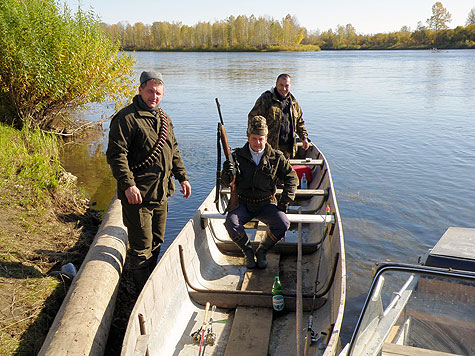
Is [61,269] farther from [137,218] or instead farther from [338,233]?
[338,233]

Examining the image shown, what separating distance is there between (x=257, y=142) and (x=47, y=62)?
7.07 metres

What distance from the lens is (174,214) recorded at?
29.9 feet

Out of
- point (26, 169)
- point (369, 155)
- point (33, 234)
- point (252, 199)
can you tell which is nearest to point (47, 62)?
point (26, 169)

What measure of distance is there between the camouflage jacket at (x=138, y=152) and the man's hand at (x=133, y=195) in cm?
4

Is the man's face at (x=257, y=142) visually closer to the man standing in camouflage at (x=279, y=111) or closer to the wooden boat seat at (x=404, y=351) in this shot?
the man standing in camouflage at (x=279, y=111)

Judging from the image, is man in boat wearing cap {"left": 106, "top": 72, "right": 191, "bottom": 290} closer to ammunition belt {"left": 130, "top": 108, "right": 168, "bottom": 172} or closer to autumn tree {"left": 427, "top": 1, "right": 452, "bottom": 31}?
ammunition belt {"left": 130, "top": 108, "right": 168, "bottom": 172}

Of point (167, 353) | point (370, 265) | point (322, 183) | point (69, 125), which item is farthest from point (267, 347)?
point (69, 125)

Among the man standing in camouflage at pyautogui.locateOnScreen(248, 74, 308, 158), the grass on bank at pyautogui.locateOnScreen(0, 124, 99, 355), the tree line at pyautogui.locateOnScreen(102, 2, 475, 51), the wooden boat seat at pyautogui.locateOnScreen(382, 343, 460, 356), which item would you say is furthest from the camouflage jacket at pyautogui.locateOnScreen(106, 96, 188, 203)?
the tree line at pyautogui.locateOnScreen(102, 2, 475, 51)

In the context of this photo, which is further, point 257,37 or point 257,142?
point 257,37

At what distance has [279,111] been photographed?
730 cm

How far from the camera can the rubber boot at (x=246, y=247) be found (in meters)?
Answer: 5.22

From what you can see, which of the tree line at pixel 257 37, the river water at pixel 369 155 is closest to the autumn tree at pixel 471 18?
the tree line at pixel 257 37

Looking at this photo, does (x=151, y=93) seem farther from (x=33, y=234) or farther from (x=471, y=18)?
(x=471, y=18)

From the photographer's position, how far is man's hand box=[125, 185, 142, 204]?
4.20 m
